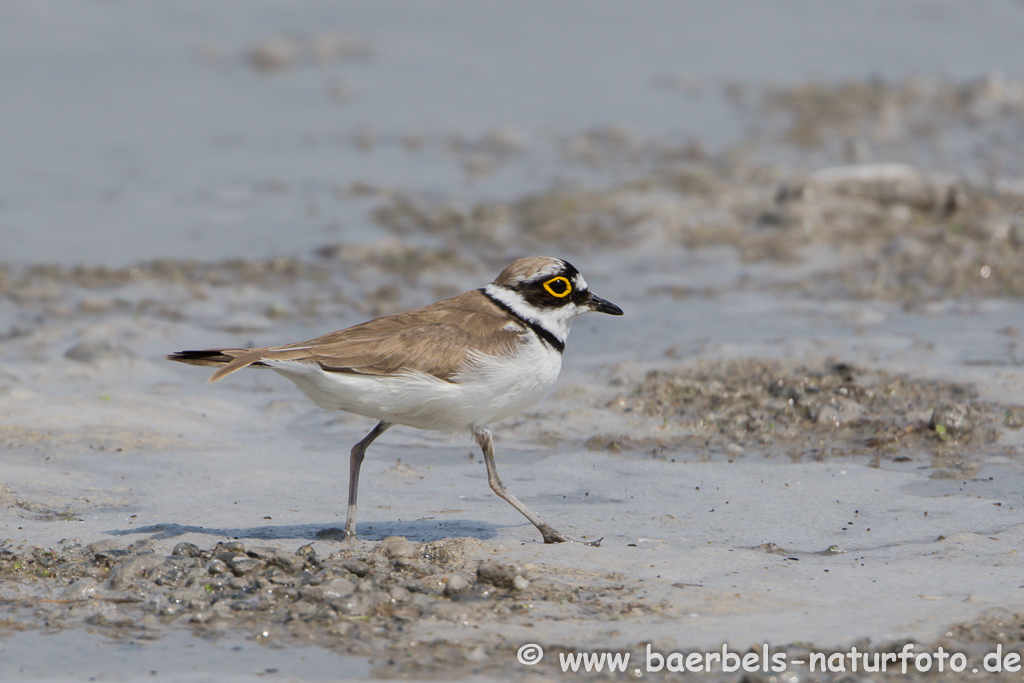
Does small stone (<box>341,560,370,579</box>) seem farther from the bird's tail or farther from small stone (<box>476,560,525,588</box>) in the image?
the bird's tail

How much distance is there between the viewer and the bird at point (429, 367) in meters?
4.83

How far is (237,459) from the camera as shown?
6.10 meters

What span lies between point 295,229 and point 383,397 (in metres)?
6.68

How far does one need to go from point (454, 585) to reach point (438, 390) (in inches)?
35.5

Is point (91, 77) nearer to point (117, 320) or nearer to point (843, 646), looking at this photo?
point (117, 320)

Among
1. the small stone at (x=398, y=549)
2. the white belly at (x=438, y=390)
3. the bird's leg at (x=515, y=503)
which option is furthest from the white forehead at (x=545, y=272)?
the small stone at (x=398, y=549)

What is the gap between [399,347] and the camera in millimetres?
4953

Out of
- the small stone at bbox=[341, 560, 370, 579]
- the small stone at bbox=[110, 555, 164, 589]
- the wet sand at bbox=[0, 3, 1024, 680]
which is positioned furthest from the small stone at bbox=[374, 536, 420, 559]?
the small stone at bbox=[110, 555, 164, 589]

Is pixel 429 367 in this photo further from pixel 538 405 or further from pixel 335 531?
pixel 538 405

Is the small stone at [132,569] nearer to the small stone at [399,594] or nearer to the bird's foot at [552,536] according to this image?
the small stone at [399,594]

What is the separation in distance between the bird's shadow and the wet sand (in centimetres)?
3

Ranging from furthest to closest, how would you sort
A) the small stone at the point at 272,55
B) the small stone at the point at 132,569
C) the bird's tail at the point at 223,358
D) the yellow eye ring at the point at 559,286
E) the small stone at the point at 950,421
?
the small stone at the point at 272,55
the small stone at the point at 950,421
the yellow eye ring at the point at 559,286
the bird's tail at the point at 223,358
the small stone at the point at 132,569

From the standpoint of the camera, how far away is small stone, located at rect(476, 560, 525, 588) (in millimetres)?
4324

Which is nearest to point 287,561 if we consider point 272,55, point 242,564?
point 242,564
